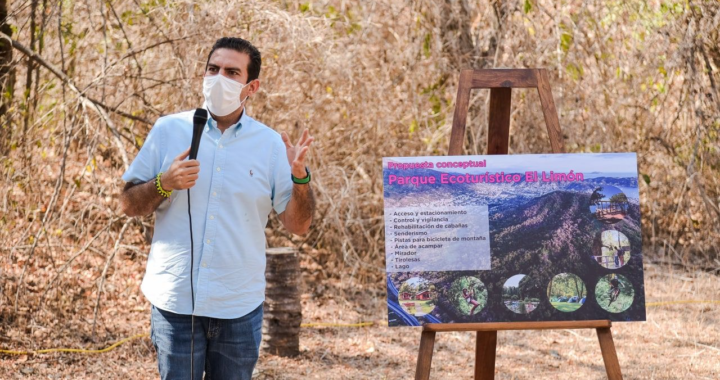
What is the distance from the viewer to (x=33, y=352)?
497cm

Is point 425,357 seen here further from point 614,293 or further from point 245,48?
point 245,48

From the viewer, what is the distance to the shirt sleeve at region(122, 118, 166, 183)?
2518mm

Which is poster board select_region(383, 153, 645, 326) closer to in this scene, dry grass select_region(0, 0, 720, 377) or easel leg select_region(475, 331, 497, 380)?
easel leg select_region(475, 331, 497, 380)

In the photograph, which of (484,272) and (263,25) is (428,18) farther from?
(484,272)

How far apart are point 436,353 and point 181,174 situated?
143 inches

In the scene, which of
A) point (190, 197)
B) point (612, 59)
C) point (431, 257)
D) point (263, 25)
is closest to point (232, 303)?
point (190, 197)

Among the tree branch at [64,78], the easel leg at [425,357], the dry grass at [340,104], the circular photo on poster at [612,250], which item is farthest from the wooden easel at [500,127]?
the tree branch at [64,78]

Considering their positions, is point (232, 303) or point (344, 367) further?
point (344, 367)

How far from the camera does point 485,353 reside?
375cm

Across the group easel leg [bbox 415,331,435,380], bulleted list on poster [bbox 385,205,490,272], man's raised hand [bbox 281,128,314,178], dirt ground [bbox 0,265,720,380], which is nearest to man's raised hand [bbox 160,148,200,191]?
man's raised hand [bbox 281,128,314,178]

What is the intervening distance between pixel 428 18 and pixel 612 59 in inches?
63.1

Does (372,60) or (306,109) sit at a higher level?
(372,60)

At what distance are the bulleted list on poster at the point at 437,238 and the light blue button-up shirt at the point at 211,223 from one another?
0.80 m

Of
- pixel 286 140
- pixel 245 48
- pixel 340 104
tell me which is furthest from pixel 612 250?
pixel 340 104
